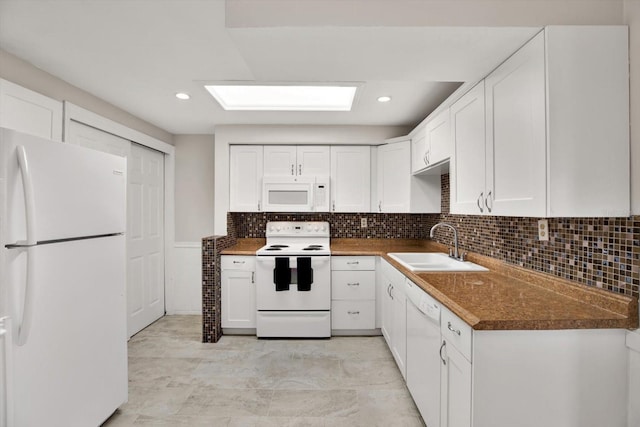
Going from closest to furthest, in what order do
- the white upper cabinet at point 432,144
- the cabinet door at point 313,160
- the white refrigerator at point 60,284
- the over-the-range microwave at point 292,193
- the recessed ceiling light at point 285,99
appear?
the white refrigerator at point 60,284 < the white upper cabinet at point 432,144 < the recessed ceiling light at point 285,99 < the over-the-range microwave at point 292,193 < the cabinet door at point 313,160

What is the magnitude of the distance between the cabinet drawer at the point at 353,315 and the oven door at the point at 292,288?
0.43ft

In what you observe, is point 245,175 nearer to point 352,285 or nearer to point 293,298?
point 293,298

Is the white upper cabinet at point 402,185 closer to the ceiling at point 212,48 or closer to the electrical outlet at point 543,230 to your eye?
the ceiling at point 212,48

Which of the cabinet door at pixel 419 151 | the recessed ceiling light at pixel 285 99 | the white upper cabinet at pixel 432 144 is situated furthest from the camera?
the recessed ceiling light at pixel 285 99

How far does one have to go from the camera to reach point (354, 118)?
10.7ft

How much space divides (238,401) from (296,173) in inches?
91.2

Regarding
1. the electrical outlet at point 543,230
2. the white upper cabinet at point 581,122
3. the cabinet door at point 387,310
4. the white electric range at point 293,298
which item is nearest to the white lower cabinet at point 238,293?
the white electric range at point 293,298

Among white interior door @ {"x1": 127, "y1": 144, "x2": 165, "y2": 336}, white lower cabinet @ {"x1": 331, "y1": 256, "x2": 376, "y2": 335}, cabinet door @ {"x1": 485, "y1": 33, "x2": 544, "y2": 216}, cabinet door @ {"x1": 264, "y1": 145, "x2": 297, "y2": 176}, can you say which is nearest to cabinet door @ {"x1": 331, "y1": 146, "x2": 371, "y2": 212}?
cabinet door @ {"x1": 264, "y1": 145, "x2": 297, "y2": 176}

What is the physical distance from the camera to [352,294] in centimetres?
323

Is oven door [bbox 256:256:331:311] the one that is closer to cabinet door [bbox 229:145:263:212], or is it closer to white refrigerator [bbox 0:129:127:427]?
cabinet door [bbox 229:145:263:212]

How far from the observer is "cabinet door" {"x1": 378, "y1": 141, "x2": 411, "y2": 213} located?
336cm

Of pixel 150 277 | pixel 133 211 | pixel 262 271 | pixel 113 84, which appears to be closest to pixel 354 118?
pixel 262 271

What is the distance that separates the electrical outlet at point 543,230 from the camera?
1728 millimetres

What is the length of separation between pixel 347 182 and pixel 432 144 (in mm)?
1194
